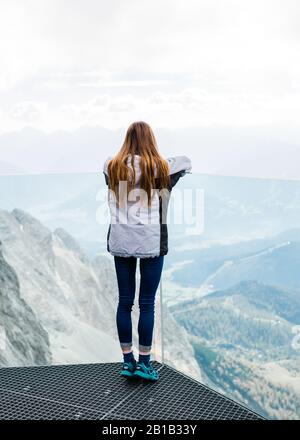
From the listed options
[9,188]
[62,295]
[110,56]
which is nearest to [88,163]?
[9,188]

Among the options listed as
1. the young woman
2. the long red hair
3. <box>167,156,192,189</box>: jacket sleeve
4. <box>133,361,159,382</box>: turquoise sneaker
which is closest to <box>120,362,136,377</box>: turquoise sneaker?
<box>133,361,159,382</box>: turquoise sneaker

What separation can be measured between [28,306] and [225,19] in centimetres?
245

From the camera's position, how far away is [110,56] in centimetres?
540

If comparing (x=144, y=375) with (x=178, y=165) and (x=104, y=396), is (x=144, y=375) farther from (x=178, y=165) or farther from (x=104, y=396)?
(x=178, y=165)

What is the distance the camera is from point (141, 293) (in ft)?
9.74

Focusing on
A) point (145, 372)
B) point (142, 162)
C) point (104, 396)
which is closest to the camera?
point (142, 162)

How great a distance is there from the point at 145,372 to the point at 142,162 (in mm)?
979

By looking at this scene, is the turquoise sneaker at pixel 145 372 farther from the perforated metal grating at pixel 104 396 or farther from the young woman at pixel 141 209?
the young woman at pixel 141 209

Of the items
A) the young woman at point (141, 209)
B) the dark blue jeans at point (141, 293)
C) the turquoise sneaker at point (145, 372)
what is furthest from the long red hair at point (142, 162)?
the turquoise sneaker at point (145, 372)

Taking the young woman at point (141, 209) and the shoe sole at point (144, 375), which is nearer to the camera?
the young woman at point (141, 209)

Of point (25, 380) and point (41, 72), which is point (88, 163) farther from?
point (25, 380)

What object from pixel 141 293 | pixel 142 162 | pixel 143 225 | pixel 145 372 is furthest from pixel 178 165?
pixel 145 372

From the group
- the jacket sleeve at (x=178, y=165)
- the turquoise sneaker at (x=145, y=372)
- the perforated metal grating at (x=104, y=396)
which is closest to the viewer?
the perforated metal grating at (x=104, y=396)

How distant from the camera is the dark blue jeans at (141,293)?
2.93 metres
